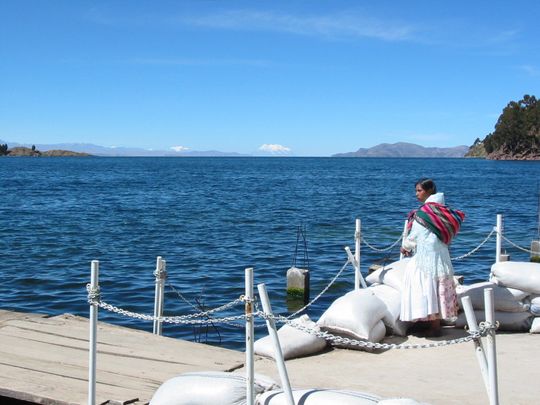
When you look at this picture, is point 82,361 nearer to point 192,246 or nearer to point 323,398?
point 323,398

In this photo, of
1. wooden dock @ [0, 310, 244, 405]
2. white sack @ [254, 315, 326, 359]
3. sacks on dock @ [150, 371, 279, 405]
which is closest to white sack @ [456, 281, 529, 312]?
white sack @ [254, 315, 326, 359]

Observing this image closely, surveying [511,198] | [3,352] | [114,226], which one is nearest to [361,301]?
[3,352]

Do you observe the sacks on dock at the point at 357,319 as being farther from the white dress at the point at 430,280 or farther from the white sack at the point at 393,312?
the white dress at the point at 430,280

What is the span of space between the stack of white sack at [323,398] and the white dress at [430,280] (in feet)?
9.97

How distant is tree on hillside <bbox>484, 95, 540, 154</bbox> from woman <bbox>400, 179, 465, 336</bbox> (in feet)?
509

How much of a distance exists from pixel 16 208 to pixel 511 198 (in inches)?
1332

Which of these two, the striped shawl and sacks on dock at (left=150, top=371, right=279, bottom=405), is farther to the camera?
the striped shawl

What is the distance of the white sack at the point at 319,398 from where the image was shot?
5.39 m

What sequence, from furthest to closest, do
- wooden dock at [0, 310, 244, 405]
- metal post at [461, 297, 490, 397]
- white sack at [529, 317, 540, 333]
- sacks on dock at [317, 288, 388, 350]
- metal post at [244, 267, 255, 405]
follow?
white sack at [529, 317, 540, 333] < sacks on dock at [317, 288, 388, 350] < wooden dock at [0, 310, 244, 405] < metal post at [244, 267, 255, 405] < metal post at [461, 297, 490, 397]

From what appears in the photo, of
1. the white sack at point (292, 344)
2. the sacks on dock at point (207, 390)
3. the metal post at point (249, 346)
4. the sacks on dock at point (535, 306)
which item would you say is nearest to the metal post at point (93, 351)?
the sacks on dock at point (207, 390)

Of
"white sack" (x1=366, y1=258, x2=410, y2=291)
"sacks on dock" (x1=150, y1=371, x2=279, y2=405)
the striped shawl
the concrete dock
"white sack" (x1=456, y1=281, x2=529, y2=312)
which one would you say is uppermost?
the striped shawl

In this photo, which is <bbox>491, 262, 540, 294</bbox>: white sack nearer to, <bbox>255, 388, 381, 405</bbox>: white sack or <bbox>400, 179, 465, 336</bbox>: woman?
<bbox>400, 179, 465, 336</bbox>: woman

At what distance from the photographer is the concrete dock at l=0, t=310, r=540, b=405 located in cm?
653

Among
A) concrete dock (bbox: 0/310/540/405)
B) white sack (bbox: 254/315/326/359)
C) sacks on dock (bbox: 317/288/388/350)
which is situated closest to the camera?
concrete dock (bbox: 0/310/540/405)
